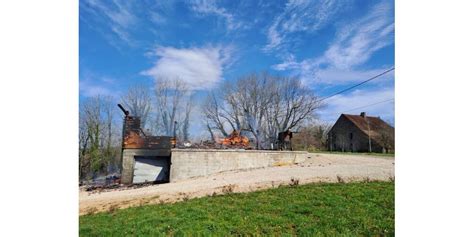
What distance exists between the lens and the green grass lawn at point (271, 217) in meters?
2.14

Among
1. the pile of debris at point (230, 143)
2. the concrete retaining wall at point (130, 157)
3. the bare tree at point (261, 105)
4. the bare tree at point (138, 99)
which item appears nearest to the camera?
the bare tree at point (138, 99)

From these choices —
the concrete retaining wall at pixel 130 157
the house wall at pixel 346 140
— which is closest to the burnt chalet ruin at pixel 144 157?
the concrete retaining wall at pixel 130 157

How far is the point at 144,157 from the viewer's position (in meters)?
7.75

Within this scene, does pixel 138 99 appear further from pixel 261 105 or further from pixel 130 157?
pixel 130 157

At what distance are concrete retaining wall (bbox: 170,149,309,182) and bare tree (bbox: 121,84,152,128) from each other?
2091 mm

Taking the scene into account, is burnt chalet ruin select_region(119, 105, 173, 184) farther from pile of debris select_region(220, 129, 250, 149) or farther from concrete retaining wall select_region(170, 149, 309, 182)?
pile of debris select_region(220, 129, 250, 149)

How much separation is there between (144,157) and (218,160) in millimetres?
2352

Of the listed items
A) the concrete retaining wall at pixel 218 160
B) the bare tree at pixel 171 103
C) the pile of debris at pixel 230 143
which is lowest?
the concrete retaining wall at pixel 218 160

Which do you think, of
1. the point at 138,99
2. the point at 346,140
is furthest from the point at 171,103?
the point at 346,140

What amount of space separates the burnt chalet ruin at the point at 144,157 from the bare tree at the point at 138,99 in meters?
2.25

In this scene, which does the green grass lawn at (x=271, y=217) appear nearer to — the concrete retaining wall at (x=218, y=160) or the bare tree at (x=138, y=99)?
the bare tree at (x=138, y=99)

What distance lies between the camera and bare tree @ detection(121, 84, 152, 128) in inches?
167
